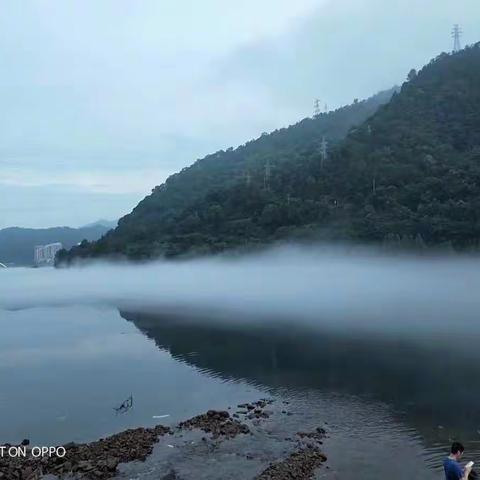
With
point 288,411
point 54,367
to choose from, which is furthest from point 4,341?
point 288,411

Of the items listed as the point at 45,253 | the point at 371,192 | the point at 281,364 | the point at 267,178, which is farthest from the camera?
the point at 45,253

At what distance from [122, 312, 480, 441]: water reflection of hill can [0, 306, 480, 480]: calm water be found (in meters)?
0.05

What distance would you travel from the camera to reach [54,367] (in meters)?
29.2

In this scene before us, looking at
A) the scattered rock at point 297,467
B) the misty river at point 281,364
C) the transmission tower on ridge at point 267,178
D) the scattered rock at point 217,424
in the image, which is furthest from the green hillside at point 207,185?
the scattered rock at point 297,467

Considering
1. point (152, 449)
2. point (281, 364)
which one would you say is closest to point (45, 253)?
point (281, 364)

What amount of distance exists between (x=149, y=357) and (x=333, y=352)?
9.54 m

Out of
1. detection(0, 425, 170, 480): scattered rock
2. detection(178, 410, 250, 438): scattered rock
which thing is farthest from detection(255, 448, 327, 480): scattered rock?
detection(0, 425, 170, 480): scattered rock

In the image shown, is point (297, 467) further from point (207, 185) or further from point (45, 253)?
point (45, 253)

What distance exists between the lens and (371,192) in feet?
287

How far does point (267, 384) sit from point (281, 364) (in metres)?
3.65

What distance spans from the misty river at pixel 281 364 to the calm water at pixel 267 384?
6 centimetres

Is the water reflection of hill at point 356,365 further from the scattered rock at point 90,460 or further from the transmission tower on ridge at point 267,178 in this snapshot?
the transmission tower on ridge at point 267,178

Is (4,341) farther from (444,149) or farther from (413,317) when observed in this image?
(444,149)

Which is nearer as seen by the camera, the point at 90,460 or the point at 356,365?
the point at 90,460
